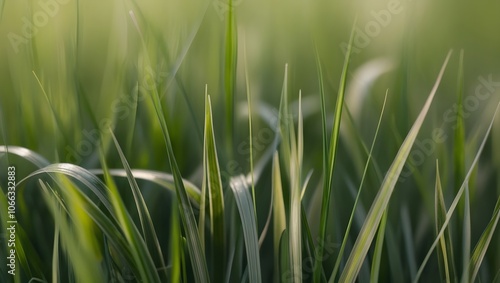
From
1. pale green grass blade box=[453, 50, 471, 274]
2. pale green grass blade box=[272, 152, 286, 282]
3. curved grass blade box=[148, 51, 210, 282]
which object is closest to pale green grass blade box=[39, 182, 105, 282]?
curved grass blade box=[148, 51, 210, 282]

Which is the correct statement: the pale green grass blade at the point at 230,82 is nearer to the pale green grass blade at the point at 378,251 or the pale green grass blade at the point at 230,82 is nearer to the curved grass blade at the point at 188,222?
the curved grass blade at the point at 188,222

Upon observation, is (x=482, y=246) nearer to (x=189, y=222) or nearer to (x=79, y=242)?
(x=189, y=222)

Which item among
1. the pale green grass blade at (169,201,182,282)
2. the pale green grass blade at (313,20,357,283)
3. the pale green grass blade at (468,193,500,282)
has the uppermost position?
the pale green grass blade at (313,20,357,283)

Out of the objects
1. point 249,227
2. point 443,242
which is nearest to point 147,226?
point 249,227

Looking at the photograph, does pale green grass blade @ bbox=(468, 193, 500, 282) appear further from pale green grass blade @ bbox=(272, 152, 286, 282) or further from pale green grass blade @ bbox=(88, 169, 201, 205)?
pale green grass blade @ bbox=(88, 169, 201, 205)

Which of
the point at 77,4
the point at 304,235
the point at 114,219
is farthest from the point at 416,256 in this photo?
the point at 77,4

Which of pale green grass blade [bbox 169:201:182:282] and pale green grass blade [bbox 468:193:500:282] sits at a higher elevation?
pale green grass blade [bbox 169:201:182:282]

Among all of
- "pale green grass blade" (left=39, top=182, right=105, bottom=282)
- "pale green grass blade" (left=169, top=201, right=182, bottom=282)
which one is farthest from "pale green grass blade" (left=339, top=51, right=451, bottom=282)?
"pale green grass blade" (left=39, top=182, right=105, bottom=282)

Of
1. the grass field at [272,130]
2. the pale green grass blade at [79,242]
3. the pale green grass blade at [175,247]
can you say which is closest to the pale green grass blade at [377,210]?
the grass field at [272,130]
